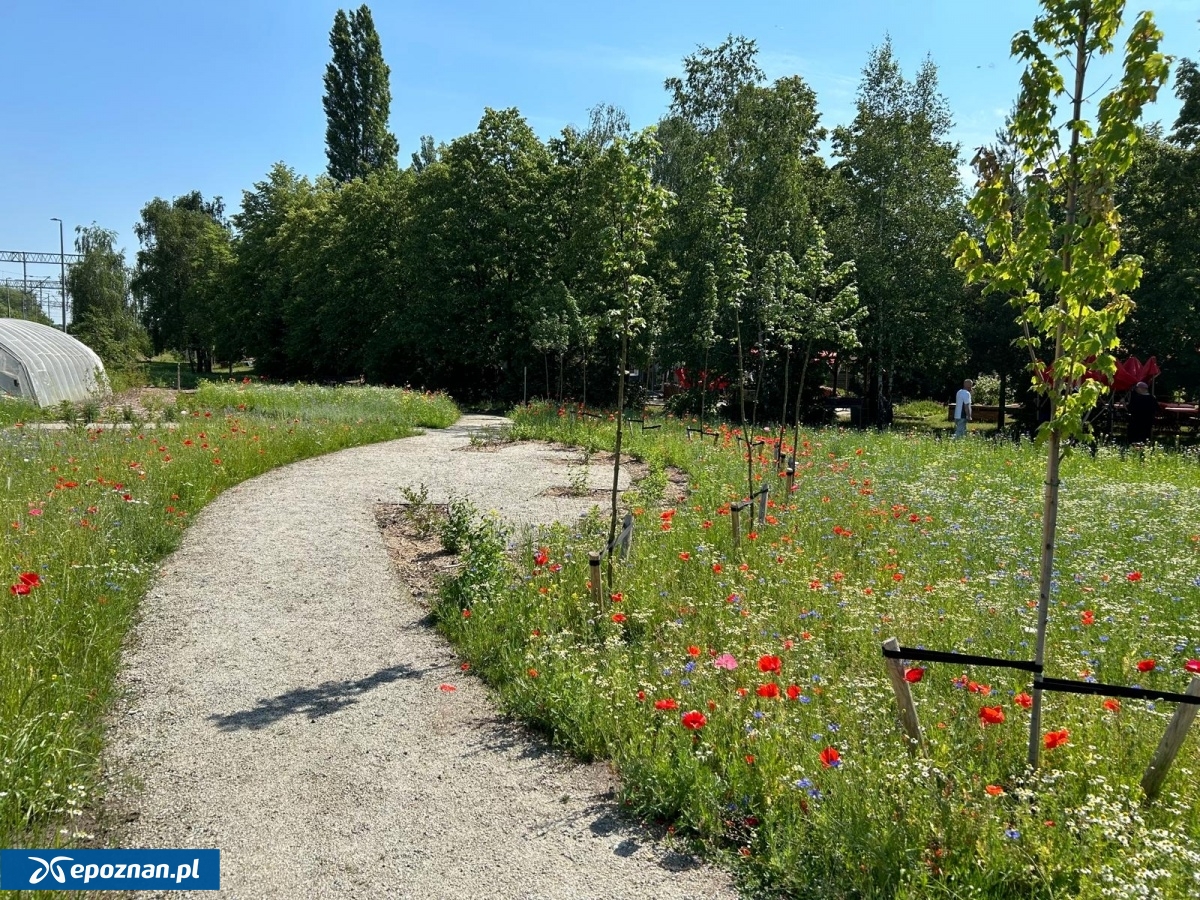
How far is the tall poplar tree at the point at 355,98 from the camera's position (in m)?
46.5

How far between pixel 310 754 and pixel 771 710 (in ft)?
7.73

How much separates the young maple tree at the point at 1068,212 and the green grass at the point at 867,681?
508mm

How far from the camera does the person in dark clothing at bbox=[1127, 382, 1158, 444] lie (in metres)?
16.7

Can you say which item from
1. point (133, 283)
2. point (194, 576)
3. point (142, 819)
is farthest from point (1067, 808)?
point (133, 283)

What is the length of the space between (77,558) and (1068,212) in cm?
657

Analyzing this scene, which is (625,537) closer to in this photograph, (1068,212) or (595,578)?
(595,578)

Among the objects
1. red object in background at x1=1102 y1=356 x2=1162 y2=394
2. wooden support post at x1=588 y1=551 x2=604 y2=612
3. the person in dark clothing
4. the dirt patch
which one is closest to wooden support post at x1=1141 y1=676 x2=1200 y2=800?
wooden support post at x1=588 y1=551 x2=604 y2=612

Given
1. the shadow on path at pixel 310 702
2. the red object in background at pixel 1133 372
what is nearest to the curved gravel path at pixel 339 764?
the shadow on path at pixel 310 702

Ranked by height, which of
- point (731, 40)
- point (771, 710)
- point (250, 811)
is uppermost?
point (731, 40)

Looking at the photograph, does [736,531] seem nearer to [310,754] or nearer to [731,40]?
[310,754]

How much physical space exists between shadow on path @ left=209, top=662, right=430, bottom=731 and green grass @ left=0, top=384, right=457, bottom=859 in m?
0.67

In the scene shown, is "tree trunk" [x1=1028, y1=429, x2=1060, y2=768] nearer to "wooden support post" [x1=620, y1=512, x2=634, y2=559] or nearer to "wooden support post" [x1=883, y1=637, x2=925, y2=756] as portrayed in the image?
"wooden support post" [x1=883, y1=637, x2=925, y2=756]

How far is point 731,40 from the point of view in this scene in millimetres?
25203

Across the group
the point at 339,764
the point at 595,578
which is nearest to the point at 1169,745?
the point at 595,578
